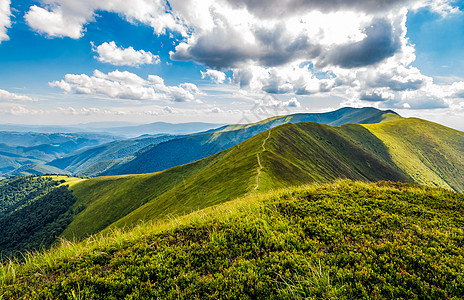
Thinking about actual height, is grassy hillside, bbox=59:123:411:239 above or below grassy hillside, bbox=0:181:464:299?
below

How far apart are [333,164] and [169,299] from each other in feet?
443

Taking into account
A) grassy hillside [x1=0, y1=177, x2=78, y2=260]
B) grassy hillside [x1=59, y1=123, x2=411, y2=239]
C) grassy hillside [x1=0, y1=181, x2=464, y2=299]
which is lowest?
grassy hillside [x1=0, y1=177, x2=78, y2=260]

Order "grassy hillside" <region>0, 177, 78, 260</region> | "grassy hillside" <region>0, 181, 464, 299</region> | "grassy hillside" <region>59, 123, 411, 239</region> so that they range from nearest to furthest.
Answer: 1. "grassy hillside" <region>0, 181, 464, 299</region>
2. "grassy hillside" <region>59, 123, 411, 239</region>
3. "grassy hillside" <region>0, 177, 78, 260</region>

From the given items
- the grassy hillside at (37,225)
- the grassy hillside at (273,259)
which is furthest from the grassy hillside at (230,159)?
the grassy hillside at (273,259)

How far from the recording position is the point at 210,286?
17.3ft

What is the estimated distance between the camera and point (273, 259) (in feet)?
19.9

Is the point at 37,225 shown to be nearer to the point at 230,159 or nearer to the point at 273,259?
the point at 230,159

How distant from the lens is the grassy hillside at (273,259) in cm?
506

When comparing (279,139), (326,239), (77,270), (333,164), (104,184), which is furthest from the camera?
(104,184)

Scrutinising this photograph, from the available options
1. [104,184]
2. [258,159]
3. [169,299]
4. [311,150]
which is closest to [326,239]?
[169,299]

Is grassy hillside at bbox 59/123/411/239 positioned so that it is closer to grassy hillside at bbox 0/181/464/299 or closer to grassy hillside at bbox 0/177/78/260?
grassy hillside at bbox 0/177/78/260

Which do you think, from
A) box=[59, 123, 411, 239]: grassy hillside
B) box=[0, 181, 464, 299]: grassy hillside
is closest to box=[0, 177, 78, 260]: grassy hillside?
box=[59, 123, 411, 239]: grassy hillside

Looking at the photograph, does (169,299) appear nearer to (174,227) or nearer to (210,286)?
(210,286)

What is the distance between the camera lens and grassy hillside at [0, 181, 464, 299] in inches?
199
